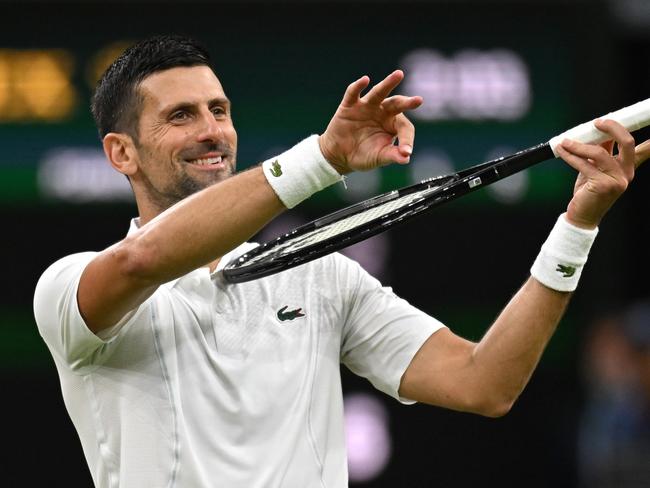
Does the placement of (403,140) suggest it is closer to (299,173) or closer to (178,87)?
(299,173)

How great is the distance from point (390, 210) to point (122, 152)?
108cm

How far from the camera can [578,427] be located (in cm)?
810

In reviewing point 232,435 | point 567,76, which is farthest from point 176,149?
point 567,76

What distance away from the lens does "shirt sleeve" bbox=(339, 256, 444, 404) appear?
452cm

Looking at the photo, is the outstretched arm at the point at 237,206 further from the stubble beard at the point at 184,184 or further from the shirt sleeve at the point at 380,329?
the shirt sleeve at the point at 380,329

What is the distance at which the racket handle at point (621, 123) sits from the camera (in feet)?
12.8

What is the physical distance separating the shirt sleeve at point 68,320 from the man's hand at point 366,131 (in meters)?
0.80

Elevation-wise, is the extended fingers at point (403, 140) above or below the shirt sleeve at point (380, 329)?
above

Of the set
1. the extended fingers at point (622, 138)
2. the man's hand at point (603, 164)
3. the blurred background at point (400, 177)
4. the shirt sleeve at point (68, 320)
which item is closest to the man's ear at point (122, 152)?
the shirt sleeve at point (68, 320)

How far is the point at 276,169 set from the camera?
384 centimetres

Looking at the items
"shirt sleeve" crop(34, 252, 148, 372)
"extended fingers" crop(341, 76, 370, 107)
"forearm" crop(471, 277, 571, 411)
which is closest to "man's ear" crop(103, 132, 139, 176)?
"shirt sleeve" crop(34, 252, 148, 372)

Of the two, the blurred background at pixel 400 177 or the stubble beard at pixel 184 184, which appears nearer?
the stubble beard at pixel 184 184

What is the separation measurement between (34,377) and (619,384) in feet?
11.1

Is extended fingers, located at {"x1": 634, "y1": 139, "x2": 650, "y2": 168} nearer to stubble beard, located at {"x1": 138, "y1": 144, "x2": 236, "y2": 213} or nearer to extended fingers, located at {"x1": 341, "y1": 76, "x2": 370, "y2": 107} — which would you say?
extended fingers, located at {"x1": 341, "y1": 76, "x2": 370, "y2": 107}
